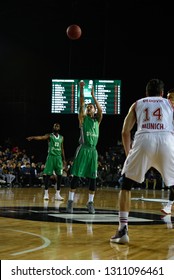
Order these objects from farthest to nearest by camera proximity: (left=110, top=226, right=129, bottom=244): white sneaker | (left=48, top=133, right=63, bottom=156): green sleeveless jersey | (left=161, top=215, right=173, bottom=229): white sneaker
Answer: (left=48, top=133, right=63, bottom=156): green sleeveless jersey → (left=161, top=215, right=173, bottom=229): white sneaker → (left=110, top=226, right=129, bottom=244): white sneaker

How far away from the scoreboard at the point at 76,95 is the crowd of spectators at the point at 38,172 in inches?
93.9

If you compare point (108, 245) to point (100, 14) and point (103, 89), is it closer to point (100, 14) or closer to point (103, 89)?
point (103, 89)

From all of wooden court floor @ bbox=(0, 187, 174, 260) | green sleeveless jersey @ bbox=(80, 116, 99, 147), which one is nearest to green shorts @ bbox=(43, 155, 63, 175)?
green sleeveless jersey @ bbox=(80, 116, 99, 147)

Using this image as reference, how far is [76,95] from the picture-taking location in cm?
1989

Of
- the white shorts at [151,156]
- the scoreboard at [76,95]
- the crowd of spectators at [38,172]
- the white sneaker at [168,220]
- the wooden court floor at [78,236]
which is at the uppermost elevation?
the scoreboard at [76,95]

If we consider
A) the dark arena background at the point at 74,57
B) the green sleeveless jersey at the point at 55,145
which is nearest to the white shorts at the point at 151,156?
the green sleeveless jersey at the point at 55,145

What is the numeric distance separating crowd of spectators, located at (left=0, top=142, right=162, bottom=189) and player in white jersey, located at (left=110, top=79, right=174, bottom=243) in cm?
1311

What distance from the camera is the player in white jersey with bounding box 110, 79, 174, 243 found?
5141mm

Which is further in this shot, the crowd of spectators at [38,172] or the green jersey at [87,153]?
the crowd of spectators at [38,172]

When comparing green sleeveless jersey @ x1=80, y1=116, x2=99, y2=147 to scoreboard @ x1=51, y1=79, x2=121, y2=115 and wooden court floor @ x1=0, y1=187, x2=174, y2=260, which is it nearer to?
wooden court floor @ x1=0, y1=187, x2=174, y2=260

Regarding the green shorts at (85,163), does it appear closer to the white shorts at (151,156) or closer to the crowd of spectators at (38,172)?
the white shorts at (151,156)

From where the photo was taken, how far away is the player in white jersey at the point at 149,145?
514 centimetres

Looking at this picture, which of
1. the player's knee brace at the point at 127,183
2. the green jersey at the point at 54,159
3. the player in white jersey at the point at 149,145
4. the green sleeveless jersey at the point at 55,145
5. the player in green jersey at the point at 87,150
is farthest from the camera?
the green jersey at the point at 54,159

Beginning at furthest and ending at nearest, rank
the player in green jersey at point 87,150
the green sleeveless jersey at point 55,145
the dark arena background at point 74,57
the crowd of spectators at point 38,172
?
the dark arena background at point 74,57
the crowd of spectators at point 38,172
the green sleeveless jersey at point 55,145
the player in green jersey at point 87,150
